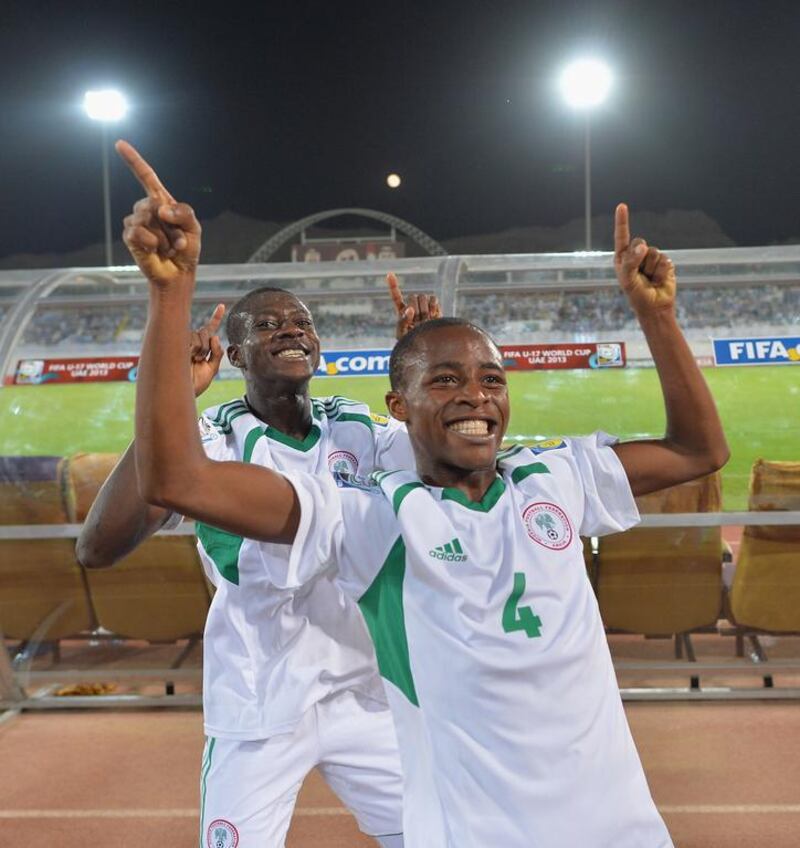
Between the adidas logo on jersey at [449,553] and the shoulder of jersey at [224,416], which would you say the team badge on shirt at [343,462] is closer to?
the shoulder of jersey at [224,416]

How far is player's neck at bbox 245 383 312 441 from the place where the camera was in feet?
8.87

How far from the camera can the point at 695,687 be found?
562 centimetres

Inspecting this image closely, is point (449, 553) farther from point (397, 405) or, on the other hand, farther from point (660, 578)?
point (660, 578)

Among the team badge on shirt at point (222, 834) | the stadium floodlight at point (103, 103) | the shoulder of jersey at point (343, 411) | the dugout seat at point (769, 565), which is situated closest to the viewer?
the team badge on shirt at point (222, 834)

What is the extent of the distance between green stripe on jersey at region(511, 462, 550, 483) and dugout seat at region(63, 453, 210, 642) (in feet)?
13.1

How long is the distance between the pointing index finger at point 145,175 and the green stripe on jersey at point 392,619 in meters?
0.74

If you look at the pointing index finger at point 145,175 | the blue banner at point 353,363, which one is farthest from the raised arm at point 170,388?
the blue banner at point 353,363

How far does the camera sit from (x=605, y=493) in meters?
2.00

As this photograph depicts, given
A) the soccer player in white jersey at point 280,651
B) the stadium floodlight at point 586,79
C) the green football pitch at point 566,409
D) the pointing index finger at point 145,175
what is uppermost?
the stadium floodlight at point 586,79

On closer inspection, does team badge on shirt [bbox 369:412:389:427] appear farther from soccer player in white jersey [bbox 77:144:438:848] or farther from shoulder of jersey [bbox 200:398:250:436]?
shoulder of jersey [bbox 200:398:250:436]

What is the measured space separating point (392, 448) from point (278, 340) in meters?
0.44

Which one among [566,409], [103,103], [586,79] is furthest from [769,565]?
[103,103]

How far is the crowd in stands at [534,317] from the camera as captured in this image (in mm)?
5664

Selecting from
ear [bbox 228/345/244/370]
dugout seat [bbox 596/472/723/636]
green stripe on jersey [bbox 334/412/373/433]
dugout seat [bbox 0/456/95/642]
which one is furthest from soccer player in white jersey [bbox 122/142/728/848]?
dugout seat [bbox 0/456/95/642]
